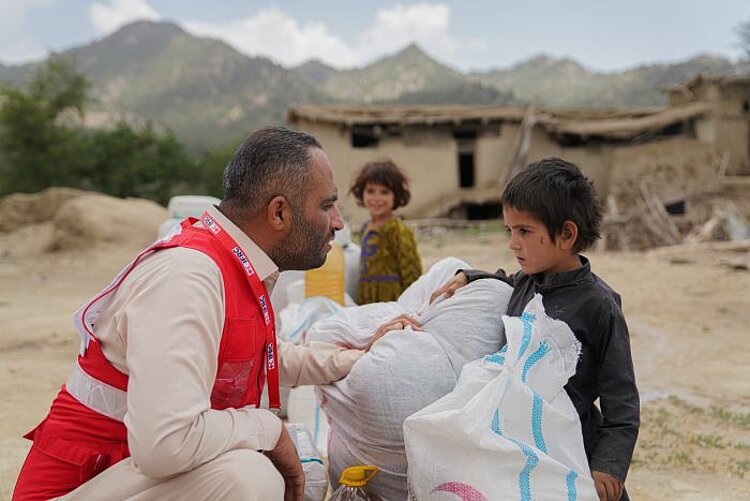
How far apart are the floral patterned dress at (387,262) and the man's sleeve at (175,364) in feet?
8.12

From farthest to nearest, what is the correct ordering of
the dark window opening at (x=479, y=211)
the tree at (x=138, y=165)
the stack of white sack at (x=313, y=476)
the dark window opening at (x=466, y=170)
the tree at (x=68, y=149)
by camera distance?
1. the tree at (x=138, y=165)
2. the tree at (x=68, y=149)
3. the dark window opening at (x=466, y=170)
4. the dark window opening at (x=479, y=211)
5. the stack of white sack at (x=313, y=476)

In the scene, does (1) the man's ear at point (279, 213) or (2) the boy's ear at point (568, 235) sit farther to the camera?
(2) the boy's ear at point (568, 235)

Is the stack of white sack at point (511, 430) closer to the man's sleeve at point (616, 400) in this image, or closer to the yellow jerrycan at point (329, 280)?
the man's sleeve at point (616, 400)

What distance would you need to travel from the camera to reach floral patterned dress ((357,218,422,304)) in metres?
3.93

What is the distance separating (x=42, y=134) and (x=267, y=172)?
22.5 metres

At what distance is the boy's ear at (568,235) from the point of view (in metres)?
1.84

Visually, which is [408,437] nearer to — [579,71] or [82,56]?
[579,71]

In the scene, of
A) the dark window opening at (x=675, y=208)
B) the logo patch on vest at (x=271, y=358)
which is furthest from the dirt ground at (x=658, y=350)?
the dark window opening at (x=675, y=208)

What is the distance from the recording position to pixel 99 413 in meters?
1.53

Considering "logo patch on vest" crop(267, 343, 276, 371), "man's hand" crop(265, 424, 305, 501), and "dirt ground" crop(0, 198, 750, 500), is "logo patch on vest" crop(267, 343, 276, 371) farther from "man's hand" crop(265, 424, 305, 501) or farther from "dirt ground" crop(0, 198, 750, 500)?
"dirt ground" crop(0, 198, 750, 500)

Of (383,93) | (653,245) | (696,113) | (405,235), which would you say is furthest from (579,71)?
(405,235)

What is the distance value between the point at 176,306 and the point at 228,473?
0.39 meters

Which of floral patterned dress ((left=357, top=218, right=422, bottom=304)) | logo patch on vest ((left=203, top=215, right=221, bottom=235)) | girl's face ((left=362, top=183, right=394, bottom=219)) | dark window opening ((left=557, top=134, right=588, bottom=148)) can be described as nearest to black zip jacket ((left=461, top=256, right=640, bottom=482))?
logo patch on vest ((left=203, top=215, right=221, bottom=235))

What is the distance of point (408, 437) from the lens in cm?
162
